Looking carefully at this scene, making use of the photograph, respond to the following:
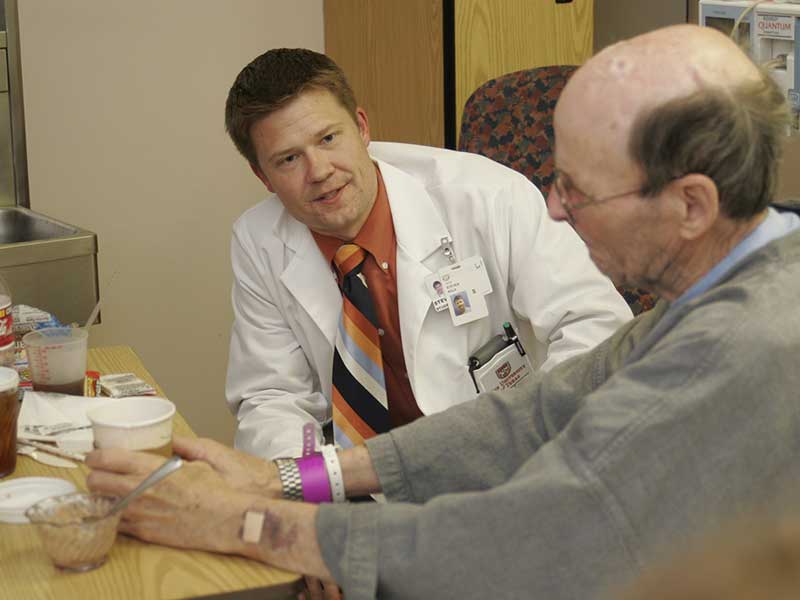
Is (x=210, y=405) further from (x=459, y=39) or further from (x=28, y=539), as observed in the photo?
(x=28, y=539)

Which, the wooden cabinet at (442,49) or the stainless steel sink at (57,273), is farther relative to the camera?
the wooden cabinet at (442,49)

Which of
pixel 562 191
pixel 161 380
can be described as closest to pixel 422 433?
pixel 562 191

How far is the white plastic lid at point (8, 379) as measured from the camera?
1.43m

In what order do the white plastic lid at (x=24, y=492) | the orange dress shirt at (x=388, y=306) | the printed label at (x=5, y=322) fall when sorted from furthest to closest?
the orange dress shirt at (x=388, y=306) → the printed label at (x=5, y=322) → the white plastic lid at (x=24, y=492)

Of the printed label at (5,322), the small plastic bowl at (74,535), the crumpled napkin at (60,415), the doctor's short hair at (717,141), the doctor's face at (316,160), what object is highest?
the doctor's short hair at (717,141)

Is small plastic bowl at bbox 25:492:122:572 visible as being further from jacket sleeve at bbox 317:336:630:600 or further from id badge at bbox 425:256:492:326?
id badge at bbox 425:256:492:326

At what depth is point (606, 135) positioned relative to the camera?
1.29 meters

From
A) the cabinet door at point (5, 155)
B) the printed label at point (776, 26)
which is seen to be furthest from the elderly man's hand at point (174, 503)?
the printed label at point (776, 26)

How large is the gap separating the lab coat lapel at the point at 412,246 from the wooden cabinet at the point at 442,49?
995 millimetres

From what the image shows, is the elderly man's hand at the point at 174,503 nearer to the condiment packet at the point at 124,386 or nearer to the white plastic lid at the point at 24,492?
the white plastic lid at the point at 24,492

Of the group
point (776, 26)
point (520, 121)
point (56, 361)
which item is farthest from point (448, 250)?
point (776, 26)

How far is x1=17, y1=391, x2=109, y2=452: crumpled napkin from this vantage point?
1.56 m

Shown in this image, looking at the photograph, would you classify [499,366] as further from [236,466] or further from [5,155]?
[5,155]

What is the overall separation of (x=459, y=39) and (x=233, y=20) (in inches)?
29.9
